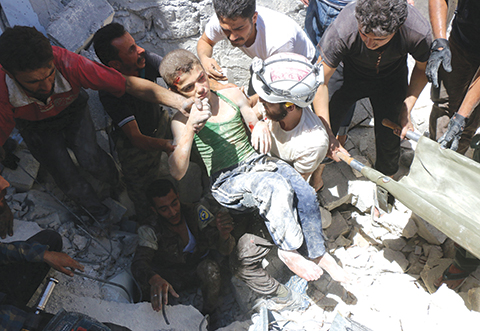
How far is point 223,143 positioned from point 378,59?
1512 millimetres

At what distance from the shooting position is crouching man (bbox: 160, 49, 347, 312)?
2.77 meters

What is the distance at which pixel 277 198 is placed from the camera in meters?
2.74

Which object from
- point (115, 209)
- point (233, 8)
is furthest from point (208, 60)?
point (115, 209)

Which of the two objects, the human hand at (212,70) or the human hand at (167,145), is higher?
the human hand at (212,70)

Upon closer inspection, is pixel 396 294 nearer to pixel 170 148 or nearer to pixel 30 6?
pixel 170 148

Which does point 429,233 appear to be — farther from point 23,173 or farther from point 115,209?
point 23,173

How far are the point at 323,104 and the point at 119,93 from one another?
178cm

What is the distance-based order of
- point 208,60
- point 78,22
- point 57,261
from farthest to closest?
point 78,22 → point 208,60 → point 57,261

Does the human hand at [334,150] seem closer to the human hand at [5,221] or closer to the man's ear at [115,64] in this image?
the man's ear at [115,64]

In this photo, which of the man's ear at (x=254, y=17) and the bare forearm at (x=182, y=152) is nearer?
the bare forearm at (x=182, y=152)

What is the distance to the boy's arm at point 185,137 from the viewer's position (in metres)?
2.76

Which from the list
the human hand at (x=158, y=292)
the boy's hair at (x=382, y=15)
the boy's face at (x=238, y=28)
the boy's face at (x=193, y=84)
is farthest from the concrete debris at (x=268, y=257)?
the boy's hair at (x=382, y=15)

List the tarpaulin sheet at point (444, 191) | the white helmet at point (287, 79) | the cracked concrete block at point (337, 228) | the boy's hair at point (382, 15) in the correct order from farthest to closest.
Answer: the cracked concrete block at point (337, 228), the white helmet at point (287, 79), the boy's hair at point (382, 15), the tarpaulin sheet at point (444, 191)

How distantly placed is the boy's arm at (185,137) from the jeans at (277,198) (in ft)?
1.38
